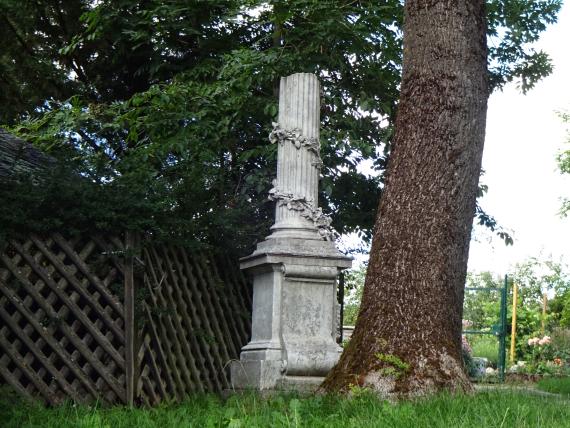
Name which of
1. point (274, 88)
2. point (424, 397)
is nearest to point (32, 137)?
point (274, 88)

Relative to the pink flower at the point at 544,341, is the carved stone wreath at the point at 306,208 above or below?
above

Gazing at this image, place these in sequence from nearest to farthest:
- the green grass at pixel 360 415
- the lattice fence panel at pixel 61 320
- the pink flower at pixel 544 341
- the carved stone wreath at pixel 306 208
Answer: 1. the green grass at pixel 360 415
2. the lattice fence panel at pixel 61 320
3. the carved stone wreath at pixel 306 208
4. the pink flower at pixel 544 341

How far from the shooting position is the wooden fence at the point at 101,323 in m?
7.26

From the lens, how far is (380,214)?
5.97m

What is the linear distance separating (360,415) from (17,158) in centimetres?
490

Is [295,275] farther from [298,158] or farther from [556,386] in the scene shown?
[556,386]

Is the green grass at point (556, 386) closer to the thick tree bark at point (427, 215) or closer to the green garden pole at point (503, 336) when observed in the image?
the green garden pole at point (503, 336)

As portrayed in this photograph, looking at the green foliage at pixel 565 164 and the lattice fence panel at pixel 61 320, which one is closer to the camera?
the lattice fence panel at pixel 61 320

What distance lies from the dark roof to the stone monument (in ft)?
7.88

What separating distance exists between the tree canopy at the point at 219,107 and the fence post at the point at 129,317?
234 millimetres

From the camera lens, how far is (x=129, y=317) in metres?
7.72

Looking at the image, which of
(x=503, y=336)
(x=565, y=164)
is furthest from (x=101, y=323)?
(x=565, y=164)

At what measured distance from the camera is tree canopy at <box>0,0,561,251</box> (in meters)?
8.55

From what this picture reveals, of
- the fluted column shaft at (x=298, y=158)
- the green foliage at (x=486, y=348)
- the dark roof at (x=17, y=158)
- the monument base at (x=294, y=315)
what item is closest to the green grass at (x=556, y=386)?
the monument base at (x=294, y=315)
